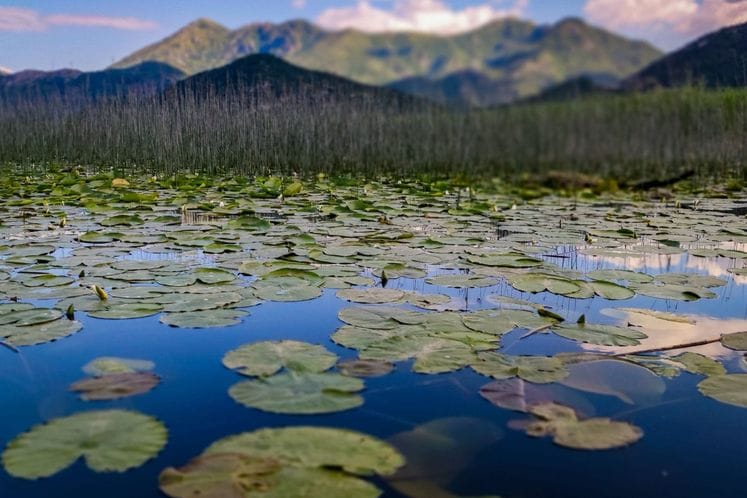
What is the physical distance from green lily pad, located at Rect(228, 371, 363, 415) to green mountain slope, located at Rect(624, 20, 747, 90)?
10.0ft

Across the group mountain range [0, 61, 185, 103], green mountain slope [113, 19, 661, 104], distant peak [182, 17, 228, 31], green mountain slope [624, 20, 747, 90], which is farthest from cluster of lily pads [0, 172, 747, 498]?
distant peak [182, 17, 228, 31]

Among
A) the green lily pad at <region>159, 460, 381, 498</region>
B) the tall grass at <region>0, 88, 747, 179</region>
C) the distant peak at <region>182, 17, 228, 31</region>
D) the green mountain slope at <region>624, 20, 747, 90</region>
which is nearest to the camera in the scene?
the green lily pad at <region>159, 460, 381, 498</region>

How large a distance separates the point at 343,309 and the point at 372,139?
651 cm

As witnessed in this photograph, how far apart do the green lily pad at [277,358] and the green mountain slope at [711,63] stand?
9.66 ft

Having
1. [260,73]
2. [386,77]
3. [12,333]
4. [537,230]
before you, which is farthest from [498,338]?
[260,73]

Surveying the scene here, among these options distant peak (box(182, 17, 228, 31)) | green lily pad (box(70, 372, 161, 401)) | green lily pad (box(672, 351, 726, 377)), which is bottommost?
green lily pad (box(672, 351, 726, 377))

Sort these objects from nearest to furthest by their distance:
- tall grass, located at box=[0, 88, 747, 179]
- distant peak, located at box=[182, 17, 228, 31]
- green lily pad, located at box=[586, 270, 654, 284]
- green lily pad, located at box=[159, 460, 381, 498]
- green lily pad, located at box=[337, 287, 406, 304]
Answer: green lily pad, located at box=[159, 460, 381, 498] → green lily pad, located at box=[337, 287, 406, 304] → green lily pad, located at box=[586, 270, 654, 284] → tall grass, located at box=[0, 88, 747, 179] → distant peak, located at box=[182, 17, 228, 31]

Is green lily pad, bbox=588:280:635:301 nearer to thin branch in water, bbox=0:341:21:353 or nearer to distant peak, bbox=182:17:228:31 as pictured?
thin branch in water, bbox=0:341:21:353

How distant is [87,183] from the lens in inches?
221

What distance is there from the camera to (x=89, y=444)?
3.30ft

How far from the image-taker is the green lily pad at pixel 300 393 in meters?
1.17

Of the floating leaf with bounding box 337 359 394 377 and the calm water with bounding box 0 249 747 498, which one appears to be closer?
the calm water with bounding box 0 249 747 498

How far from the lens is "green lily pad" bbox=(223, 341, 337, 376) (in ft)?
4.48

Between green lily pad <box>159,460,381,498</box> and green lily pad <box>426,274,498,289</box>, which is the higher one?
green lily pad <box>426,274,498,289</box>
